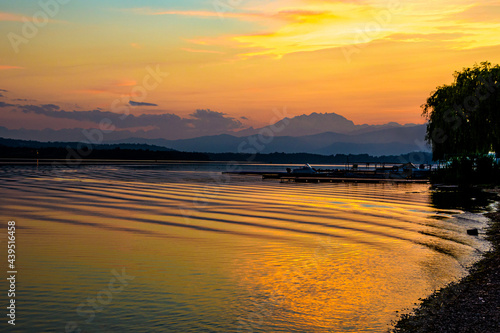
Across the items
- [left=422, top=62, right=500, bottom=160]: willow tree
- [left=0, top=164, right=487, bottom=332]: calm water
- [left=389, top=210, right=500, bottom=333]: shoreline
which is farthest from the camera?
[left=422, top=62, right=500, bottom=160]: willow tree

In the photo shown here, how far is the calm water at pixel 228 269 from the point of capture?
991cm

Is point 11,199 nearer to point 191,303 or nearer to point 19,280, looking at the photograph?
point 19,280

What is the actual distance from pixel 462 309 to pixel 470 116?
46190mm

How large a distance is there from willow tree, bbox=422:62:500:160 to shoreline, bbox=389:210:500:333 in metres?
41.1

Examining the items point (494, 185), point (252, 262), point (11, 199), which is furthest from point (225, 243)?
point (494, 185)

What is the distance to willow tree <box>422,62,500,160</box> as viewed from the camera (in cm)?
4925

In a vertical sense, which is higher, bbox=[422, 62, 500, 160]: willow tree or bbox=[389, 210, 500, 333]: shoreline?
bbox=[422, 62, 500, 160]: willow tree

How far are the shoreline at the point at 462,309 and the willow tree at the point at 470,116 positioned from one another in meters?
41.1
